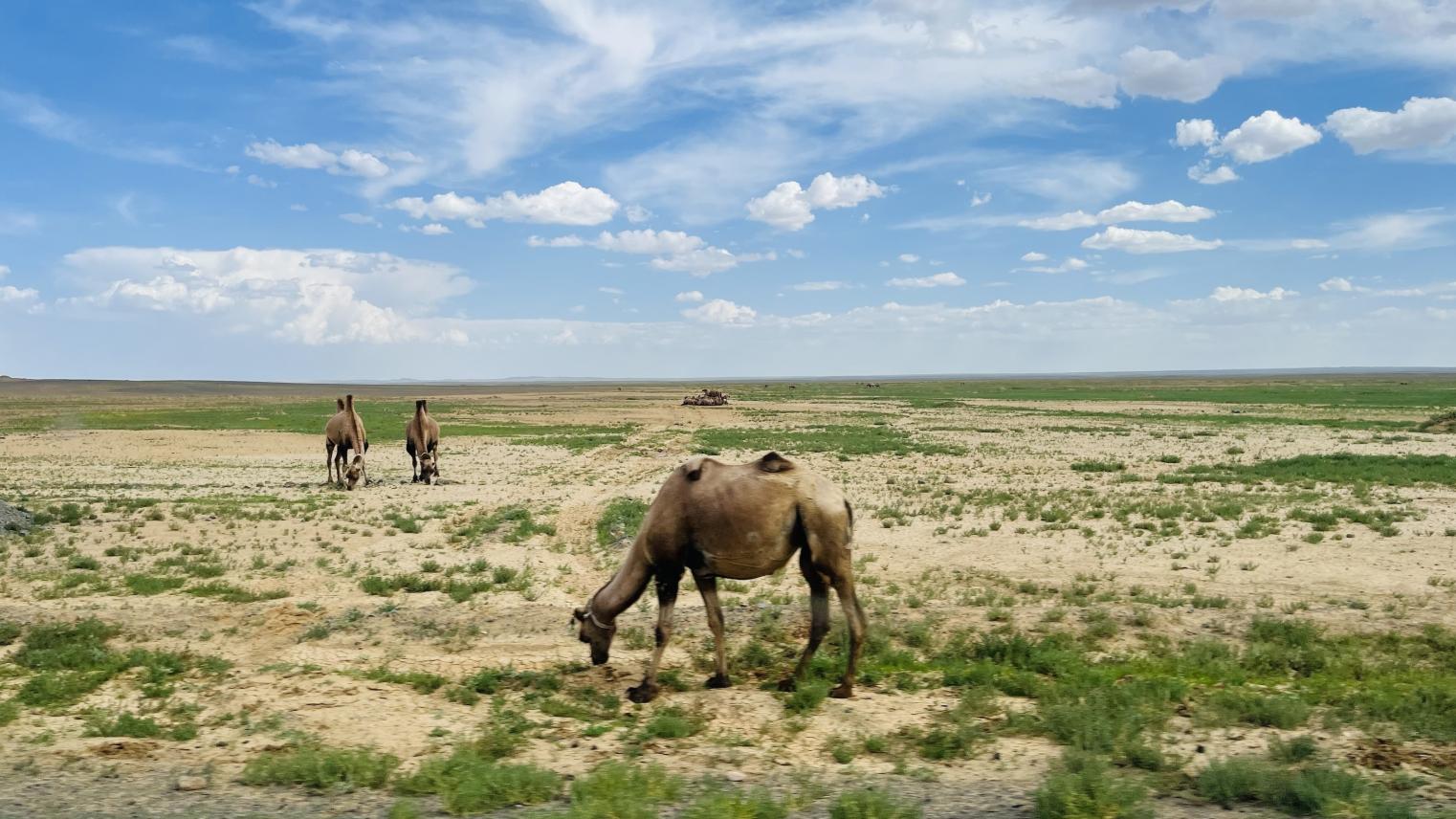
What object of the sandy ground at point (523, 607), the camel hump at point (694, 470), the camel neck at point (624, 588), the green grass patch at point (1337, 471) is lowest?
the sandy ground at point (523, 607)

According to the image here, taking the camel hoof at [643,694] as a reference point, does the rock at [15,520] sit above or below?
above

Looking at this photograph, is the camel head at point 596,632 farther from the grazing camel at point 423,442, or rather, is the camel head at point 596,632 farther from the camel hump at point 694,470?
the grazing camel at point 423,442

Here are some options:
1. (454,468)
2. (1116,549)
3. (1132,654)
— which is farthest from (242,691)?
(454,468)

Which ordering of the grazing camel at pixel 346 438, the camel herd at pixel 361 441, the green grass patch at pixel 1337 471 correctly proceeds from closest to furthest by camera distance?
the green grass patch at pixel 1337 471, the grazing camel at pixel 346 438, the camel herd at pixel 361 441

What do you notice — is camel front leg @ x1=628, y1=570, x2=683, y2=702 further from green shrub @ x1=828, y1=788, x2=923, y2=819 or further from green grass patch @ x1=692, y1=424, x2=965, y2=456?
green grass patch @ x1=692, y1=424, x2=965, y2=456

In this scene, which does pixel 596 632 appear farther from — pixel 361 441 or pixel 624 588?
pixel 361 441

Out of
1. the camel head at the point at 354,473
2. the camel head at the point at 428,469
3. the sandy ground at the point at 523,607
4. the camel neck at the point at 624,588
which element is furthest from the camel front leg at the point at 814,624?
the camel head at the point at 428,469

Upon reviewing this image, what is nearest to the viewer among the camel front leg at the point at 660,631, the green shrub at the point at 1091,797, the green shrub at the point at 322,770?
the green shrub at the point at 1091,797

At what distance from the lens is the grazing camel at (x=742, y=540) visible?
8.72m

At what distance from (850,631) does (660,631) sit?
194cm

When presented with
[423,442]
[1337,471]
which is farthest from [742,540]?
[1337,471]

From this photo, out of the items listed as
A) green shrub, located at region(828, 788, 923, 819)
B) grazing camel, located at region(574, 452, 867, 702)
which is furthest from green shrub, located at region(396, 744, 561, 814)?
green shrub, located at region(828, 788, 923, 819)

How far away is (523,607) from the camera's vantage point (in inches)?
496

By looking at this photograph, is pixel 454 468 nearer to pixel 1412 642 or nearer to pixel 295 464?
pixel 295 464
